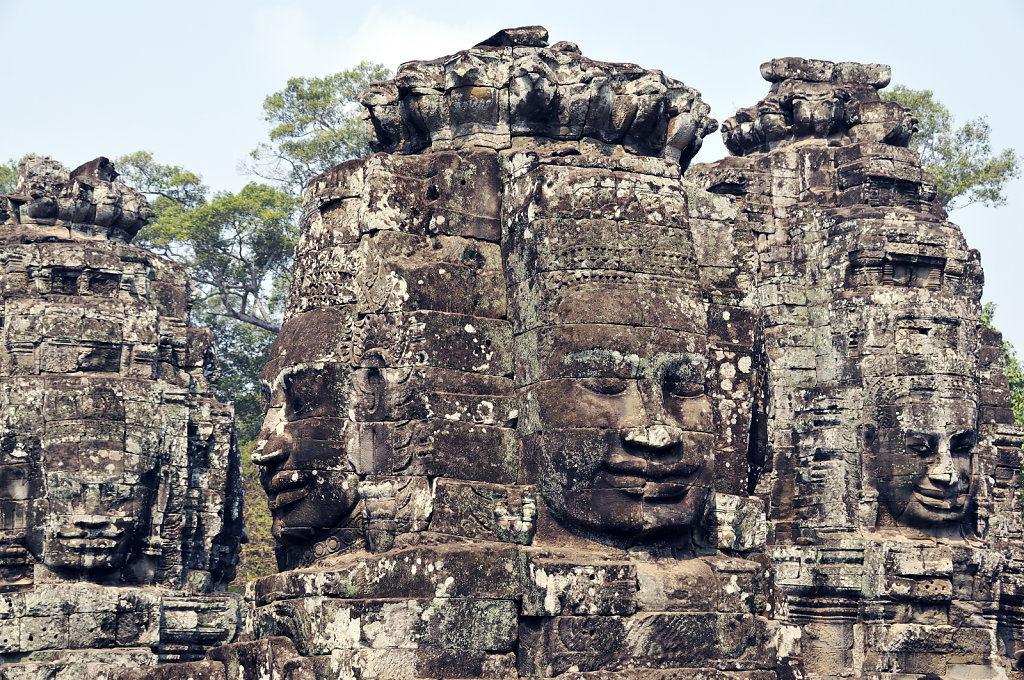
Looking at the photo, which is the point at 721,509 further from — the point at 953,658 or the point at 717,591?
the point at 953,658

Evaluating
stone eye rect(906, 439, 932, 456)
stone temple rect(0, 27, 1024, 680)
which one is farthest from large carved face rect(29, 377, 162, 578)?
stone eye rect(906, 439, 932, 456)

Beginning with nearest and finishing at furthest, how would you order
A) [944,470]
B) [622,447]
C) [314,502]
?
[622,447] < [314,502] < [944,470]

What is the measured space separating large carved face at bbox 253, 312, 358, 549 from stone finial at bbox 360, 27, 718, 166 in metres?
1.53

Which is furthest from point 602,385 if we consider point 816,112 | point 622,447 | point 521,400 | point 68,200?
point 816,112

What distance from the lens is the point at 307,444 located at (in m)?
9.61

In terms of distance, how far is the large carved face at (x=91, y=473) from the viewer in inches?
601

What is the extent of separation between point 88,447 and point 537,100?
744 centimetres

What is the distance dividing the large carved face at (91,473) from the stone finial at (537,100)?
256 inches

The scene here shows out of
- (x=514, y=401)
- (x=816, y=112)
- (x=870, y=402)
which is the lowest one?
(x=514, y=401)

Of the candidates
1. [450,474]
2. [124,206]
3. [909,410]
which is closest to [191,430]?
[124,206]

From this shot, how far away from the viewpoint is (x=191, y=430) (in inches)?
718

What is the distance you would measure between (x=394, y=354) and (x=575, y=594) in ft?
5.94

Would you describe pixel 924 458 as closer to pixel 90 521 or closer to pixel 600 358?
pixel 90 521

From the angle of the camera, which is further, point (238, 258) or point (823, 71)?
point (238, 258)
